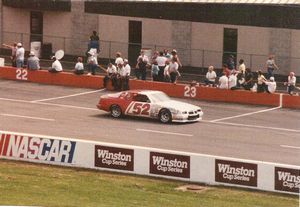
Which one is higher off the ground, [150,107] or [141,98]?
[141,98]

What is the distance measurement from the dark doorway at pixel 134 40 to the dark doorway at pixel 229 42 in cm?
522

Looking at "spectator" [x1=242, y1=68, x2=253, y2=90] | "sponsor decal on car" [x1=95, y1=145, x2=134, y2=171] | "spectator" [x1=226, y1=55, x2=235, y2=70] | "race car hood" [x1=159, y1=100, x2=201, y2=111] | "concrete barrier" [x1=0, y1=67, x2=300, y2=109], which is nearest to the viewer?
"sponsor decal on car" [x1=95, y1=145, x2=134, y2=171]

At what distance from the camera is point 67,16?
2165 inches

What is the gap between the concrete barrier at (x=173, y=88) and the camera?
42625mm

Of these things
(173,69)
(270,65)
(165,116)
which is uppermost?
(270,65)

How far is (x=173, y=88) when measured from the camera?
44562mm

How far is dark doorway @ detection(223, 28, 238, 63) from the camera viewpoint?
49812mm

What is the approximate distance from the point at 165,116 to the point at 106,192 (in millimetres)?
10176

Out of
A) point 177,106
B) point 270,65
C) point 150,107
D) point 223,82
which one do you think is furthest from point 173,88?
point 177,106

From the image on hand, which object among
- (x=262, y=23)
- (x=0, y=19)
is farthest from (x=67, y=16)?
(x=262, y=23)

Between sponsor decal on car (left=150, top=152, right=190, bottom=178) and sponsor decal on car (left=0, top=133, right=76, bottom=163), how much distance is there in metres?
3.05

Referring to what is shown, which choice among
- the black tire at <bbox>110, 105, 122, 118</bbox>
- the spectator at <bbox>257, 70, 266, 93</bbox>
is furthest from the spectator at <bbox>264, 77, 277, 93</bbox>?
the black tire at <bbox>110, 105, 122, 118</bbox>

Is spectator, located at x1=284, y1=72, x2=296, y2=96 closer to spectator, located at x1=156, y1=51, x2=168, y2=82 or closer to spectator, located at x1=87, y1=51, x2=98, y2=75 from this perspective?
spectator, located at x1=156, y1=51, x2=168, y2=82

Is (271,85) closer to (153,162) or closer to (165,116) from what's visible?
(165,116)
